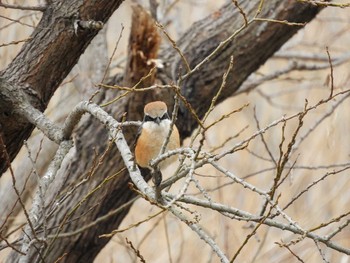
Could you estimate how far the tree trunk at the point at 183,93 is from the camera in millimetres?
3852

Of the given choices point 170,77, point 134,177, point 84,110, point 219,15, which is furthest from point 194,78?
point 134,177

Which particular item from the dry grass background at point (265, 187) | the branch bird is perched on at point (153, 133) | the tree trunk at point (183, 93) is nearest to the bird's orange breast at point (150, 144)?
the branch bird is perched on at point (153, 133)

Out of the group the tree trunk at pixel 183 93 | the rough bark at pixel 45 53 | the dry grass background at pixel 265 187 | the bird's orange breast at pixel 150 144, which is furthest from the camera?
the dry grass background at pixel 265 187

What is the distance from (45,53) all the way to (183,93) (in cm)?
123

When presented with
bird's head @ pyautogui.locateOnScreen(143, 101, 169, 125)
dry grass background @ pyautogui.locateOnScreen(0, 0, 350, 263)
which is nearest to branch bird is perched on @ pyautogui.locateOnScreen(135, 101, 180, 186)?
bird's head @ pyautogui.locateOnScreen(143, 101, 169, 125)

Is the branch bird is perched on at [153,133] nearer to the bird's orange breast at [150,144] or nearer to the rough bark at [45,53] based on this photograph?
the bird's orange breast at [150,144]

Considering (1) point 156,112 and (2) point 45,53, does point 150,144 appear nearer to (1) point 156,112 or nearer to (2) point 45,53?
(1) point 156,112

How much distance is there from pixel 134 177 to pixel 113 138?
21 cm

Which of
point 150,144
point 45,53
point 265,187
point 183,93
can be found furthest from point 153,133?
point 265,187

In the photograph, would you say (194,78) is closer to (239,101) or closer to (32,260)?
(32,260)

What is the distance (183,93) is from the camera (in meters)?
4.14

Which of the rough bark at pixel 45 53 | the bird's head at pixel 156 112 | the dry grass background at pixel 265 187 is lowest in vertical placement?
the rough bark at pixel 45 53

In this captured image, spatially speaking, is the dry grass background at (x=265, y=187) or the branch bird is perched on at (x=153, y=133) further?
the dry grass background at (x=265, y=187)

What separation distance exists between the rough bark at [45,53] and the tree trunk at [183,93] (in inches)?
28.0
